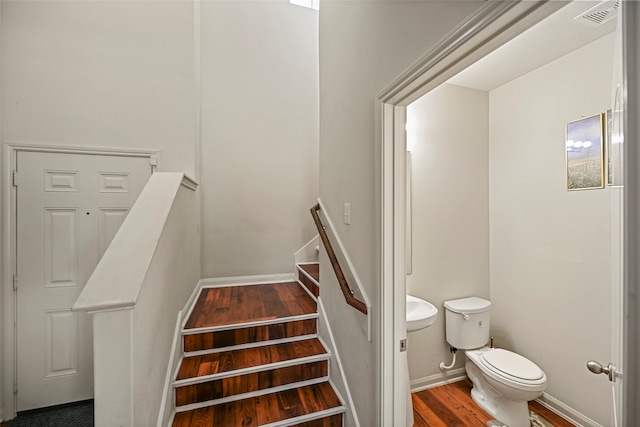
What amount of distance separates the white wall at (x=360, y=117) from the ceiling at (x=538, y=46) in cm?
Result: 102

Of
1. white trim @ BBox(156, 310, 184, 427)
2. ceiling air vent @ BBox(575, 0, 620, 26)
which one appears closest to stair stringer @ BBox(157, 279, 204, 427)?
white trim @ BBox(156, 310, 184, 427)

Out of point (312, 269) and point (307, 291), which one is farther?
point (312, 269)

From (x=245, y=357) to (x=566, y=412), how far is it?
2.44 meters

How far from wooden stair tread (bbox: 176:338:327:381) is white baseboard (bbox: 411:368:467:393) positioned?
98cm

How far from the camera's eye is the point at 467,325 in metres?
2.17

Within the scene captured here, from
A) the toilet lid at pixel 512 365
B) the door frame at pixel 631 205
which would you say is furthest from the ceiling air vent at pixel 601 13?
the toilet lid at pixel 512 365

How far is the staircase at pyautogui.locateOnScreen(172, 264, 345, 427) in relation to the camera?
1.55 m

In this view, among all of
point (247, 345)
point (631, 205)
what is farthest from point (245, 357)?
point (631, 205)

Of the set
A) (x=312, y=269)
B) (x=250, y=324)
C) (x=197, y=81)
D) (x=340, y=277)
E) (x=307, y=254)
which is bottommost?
(x=250, y=324)

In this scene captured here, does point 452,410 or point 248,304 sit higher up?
point 248,304

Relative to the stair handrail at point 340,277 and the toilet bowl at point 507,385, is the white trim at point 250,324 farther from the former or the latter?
the toilet bowl at point 507,385

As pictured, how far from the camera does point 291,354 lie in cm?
187

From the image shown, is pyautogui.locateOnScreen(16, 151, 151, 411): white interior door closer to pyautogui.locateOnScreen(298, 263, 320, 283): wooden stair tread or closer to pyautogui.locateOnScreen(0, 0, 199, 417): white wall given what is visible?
pyautogui.locateOnScreen(0, 0, 199, 417): white wall

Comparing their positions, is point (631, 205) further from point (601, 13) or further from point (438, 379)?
point (438, 379)
